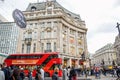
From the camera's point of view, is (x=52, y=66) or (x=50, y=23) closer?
(x=52, y=66)

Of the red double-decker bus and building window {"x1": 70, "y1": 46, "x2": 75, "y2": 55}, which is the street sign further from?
building window {"x1": 70, "y1": 46, "x2": 75, "y2": 55}

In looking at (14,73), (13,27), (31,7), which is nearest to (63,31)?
(31,7)

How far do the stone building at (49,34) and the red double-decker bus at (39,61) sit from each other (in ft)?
48.9

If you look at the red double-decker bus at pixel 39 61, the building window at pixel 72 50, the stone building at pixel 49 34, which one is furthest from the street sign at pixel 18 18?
the building window at pixel 72 50

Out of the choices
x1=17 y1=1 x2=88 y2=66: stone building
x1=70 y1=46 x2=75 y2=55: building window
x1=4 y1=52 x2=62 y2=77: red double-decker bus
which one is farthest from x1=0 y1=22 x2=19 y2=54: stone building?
x1=4 y1=52 x2=62 y2=77: red double-decker bus

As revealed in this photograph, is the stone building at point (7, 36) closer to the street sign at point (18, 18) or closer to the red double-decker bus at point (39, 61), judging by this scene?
the red double-decker bus at point (39, 61)

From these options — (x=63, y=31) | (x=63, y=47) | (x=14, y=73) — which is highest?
(x=63, y=31)

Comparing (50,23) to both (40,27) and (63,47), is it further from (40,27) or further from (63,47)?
(63,47)

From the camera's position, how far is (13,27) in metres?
91.7

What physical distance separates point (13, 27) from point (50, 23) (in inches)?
2004

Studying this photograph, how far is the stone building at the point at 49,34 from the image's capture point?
44.2 metres

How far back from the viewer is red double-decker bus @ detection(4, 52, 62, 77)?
26.7 m

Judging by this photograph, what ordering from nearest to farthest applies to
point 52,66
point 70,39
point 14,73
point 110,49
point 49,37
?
point 14,73 < point 52,66 < point 49,37 < point 70,39 < point 110,49

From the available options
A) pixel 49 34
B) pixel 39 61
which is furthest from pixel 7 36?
pixel 39 61
